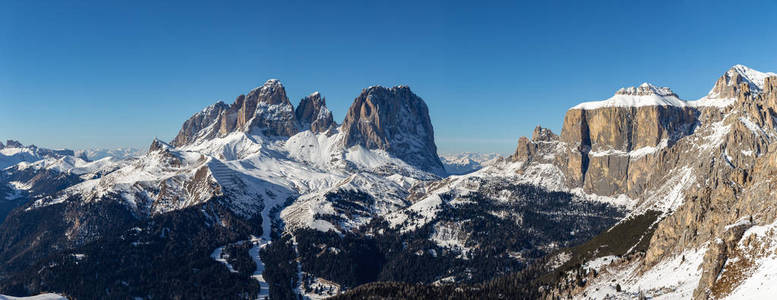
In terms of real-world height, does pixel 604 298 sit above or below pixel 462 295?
above

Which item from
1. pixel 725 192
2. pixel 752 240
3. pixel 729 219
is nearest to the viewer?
pixel 752 240

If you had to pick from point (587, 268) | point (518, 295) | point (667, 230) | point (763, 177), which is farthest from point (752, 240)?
point (518, 295)

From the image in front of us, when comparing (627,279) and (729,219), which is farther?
(627,279)

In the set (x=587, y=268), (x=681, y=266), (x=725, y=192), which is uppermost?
(x=725, y=192)

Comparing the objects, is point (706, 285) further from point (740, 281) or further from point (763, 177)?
point (763, 177)

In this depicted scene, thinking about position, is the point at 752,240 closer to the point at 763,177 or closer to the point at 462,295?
the point at 763,177

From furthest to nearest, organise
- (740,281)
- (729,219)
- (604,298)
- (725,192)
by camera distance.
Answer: (725,192)
(604,298)
(729,219)
(740,281)

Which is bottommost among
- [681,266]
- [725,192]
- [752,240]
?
[681,266]

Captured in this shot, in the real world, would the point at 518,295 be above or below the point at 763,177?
below

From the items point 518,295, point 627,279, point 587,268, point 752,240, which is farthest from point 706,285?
point 518,295
